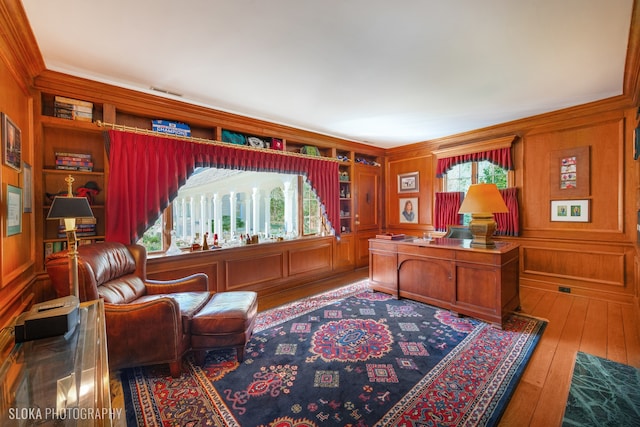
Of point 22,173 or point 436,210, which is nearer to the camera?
point 22,173

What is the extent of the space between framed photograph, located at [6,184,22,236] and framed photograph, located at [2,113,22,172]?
0.17 metres

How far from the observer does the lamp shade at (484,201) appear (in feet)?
9.39

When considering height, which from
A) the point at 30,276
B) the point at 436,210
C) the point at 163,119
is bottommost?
the point at 30,276

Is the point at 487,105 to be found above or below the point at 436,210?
above

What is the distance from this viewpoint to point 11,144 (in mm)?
1907

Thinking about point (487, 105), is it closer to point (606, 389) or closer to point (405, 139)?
point (405, 139)

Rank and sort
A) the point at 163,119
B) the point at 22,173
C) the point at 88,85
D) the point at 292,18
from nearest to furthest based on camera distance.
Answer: the point at 292,18, the point at 22,173, the point at 88,85, the point at 163,119

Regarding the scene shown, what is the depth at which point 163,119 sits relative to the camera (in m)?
3.26

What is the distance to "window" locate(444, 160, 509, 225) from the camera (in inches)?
175

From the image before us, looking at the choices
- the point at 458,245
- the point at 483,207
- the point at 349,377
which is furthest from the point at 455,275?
the point at 349,377

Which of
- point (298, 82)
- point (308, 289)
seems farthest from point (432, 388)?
point (298, 82)

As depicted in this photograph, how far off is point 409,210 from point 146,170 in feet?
15.3

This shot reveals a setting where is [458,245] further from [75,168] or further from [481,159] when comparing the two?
[75,168]

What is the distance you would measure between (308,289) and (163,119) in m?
3.10
